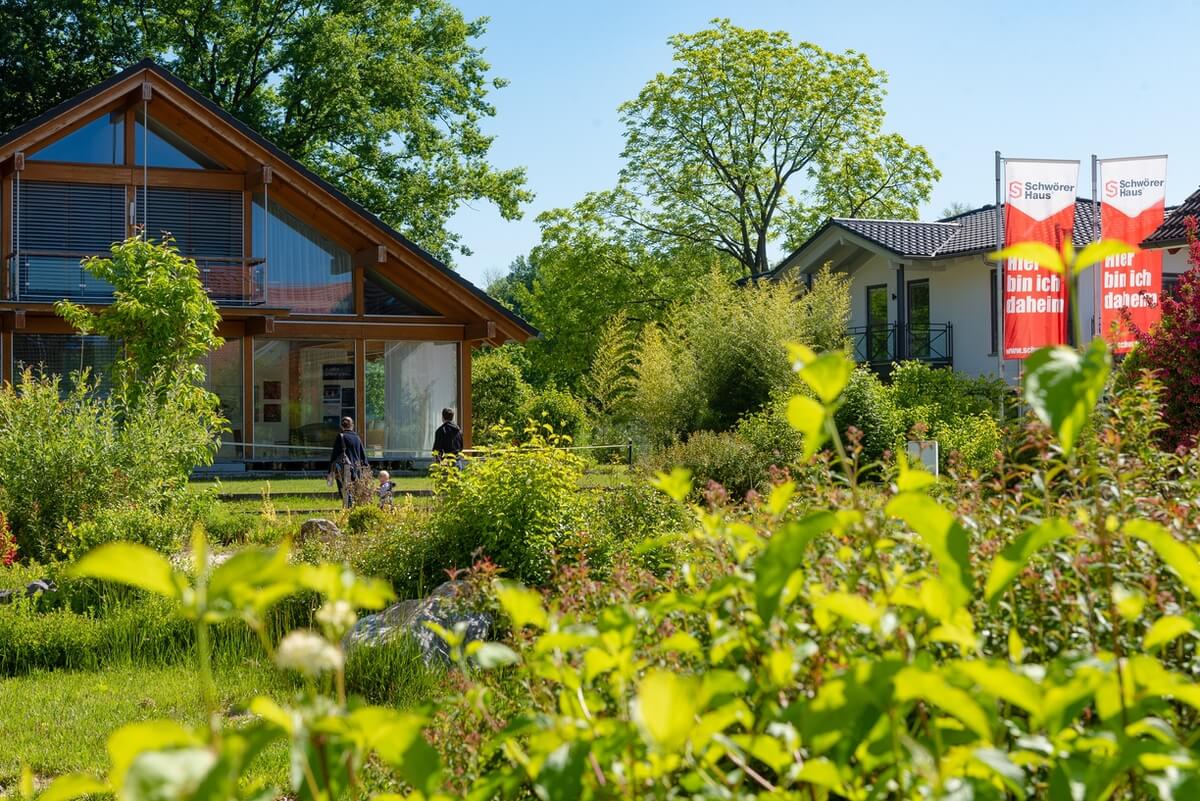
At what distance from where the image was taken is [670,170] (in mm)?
41281

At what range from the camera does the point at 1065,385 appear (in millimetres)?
1369

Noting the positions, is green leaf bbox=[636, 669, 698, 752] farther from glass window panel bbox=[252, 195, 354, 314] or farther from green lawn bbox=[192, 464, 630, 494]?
glass window panel bbox=[252, 195, 354, 314]

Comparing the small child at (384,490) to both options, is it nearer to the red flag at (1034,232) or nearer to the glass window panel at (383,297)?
the glass window panel at (383,297)

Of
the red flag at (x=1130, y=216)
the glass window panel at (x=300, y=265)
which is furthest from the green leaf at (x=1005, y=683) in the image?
the glass window panel at (x=300, y=265)

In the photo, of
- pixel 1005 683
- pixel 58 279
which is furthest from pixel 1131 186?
pixel 1005 683

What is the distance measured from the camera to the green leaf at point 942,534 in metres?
1.50

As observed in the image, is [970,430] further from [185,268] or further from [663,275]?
[663,275]

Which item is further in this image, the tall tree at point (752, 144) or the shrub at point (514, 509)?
the tall tree at point (752, 144)

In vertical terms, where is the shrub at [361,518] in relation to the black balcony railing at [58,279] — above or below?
below

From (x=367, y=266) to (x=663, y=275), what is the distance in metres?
15.2

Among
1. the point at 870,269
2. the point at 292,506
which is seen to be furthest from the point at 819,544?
the point at 870,269

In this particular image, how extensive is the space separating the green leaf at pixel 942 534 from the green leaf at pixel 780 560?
0.10 metres

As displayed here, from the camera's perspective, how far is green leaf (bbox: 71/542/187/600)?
1.14 m

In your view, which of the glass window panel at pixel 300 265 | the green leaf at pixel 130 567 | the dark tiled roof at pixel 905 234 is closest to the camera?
the green leaf at pixel 130 567
